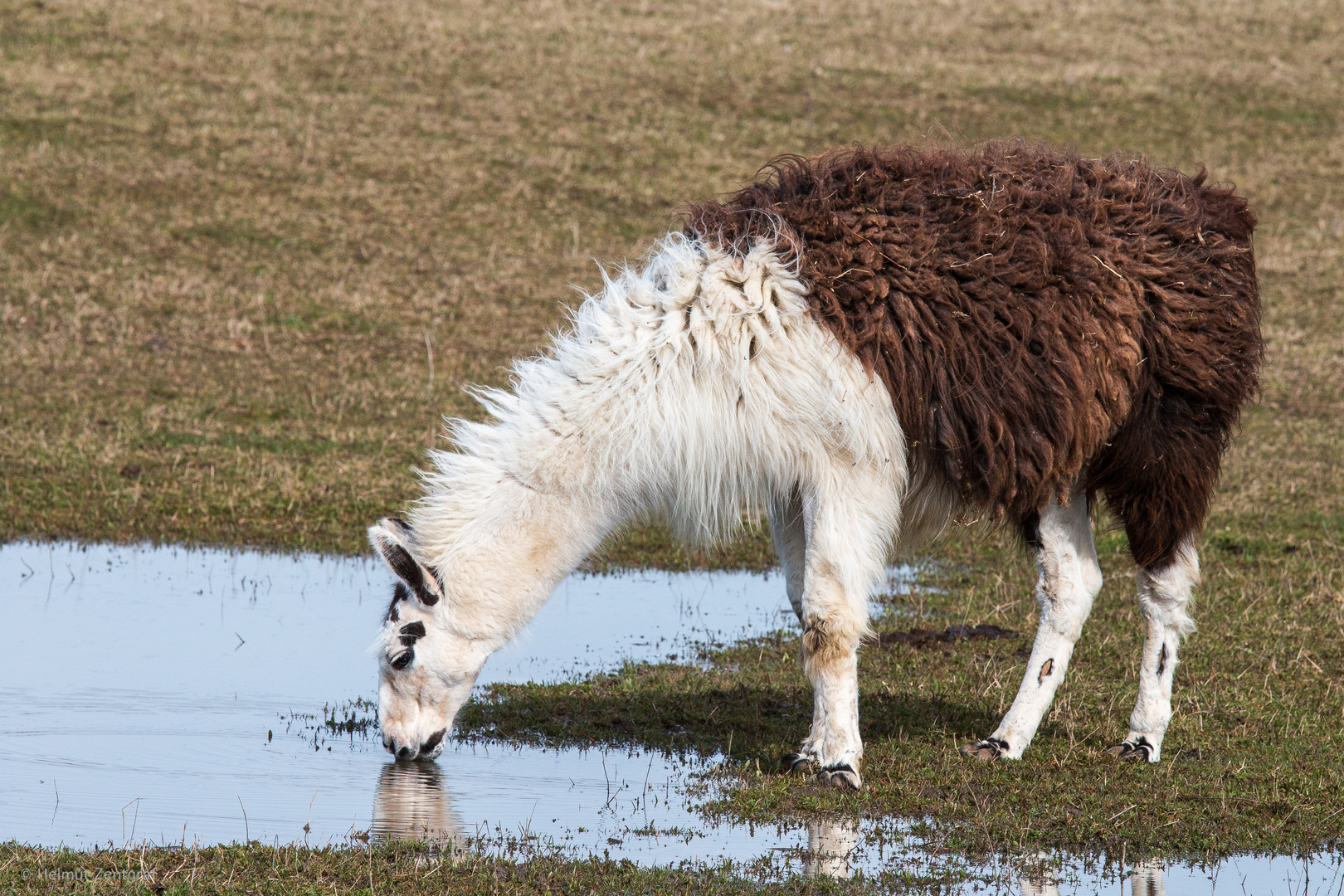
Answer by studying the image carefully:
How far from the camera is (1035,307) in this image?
568 centimetres

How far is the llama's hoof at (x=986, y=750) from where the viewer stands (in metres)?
5.90

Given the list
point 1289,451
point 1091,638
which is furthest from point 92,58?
point 1091,638

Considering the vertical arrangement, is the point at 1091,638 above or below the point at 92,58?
below

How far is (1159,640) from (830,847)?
6.50 ft

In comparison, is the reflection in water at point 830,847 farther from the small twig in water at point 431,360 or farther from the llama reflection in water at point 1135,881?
the small twig in water at point 431,360

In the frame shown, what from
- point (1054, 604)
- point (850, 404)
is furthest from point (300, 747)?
point (1054, 604)

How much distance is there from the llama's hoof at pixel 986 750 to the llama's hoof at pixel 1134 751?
0.45 metres

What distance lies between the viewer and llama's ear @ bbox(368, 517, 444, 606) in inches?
219

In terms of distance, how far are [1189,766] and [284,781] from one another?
11.2 ft

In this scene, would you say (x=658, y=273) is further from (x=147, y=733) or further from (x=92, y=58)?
(x=92, y=58)

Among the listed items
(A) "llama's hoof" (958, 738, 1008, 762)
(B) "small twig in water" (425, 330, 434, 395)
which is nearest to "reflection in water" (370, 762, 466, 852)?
(A) "llama's hoof" (958, 738, 1008, 762)

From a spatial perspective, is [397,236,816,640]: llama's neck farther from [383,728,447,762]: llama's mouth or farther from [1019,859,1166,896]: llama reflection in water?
[1019,859,1166,896]: llama reflection in water

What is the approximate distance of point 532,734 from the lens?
20.2 feet

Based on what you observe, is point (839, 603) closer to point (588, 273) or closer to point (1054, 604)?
point (1054, 604)
